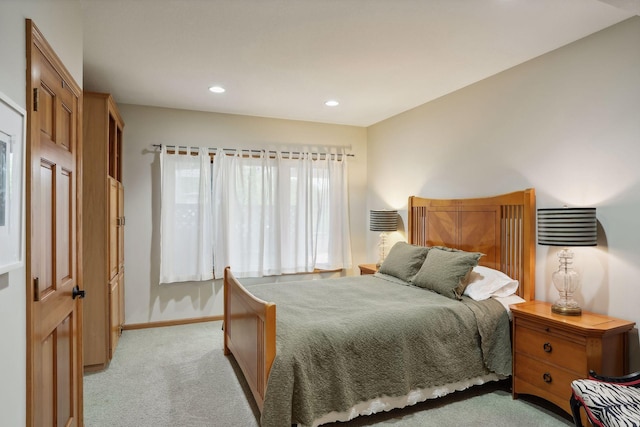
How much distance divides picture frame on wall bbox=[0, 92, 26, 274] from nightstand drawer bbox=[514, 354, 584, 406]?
2916mm

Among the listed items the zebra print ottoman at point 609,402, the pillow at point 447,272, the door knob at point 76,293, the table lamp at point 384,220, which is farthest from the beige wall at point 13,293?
the table lamp at point 384,220

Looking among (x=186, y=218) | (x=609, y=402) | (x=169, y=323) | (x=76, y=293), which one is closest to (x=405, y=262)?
(x=609, y=402)

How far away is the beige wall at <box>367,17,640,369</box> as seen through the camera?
2418mm

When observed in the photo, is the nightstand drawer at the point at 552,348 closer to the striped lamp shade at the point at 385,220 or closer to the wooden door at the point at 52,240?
the striped lamp shade at the point at 385,220

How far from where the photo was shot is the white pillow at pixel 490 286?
299cm

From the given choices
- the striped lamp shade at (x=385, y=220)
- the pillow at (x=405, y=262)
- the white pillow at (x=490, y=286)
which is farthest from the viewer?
the striped lamp shade at (x=385, y=220)

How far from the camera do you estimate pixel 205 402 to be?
2.70 metres

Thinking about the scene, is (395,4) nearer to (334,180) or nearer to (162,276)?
(334,180)

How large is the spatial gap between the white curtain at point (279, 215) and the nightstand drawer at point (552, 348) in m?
2.85

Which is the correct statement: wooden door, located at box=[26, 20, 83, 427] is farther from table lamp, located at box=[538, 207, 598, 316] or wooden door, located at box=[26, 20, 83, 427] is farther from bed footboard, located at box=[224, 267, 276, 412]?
table lamp, located at box=[538, 207, 598, 316]

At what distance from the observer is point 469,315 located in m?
2.74

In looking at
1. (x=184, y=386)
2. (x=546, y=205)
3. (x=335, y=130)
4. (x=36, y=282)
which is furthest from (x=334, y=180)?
(x=36, y=282)

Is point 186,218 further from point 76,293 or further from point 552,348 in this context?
point 552,348

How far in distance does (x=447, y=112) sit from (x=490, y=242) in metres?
1.45
